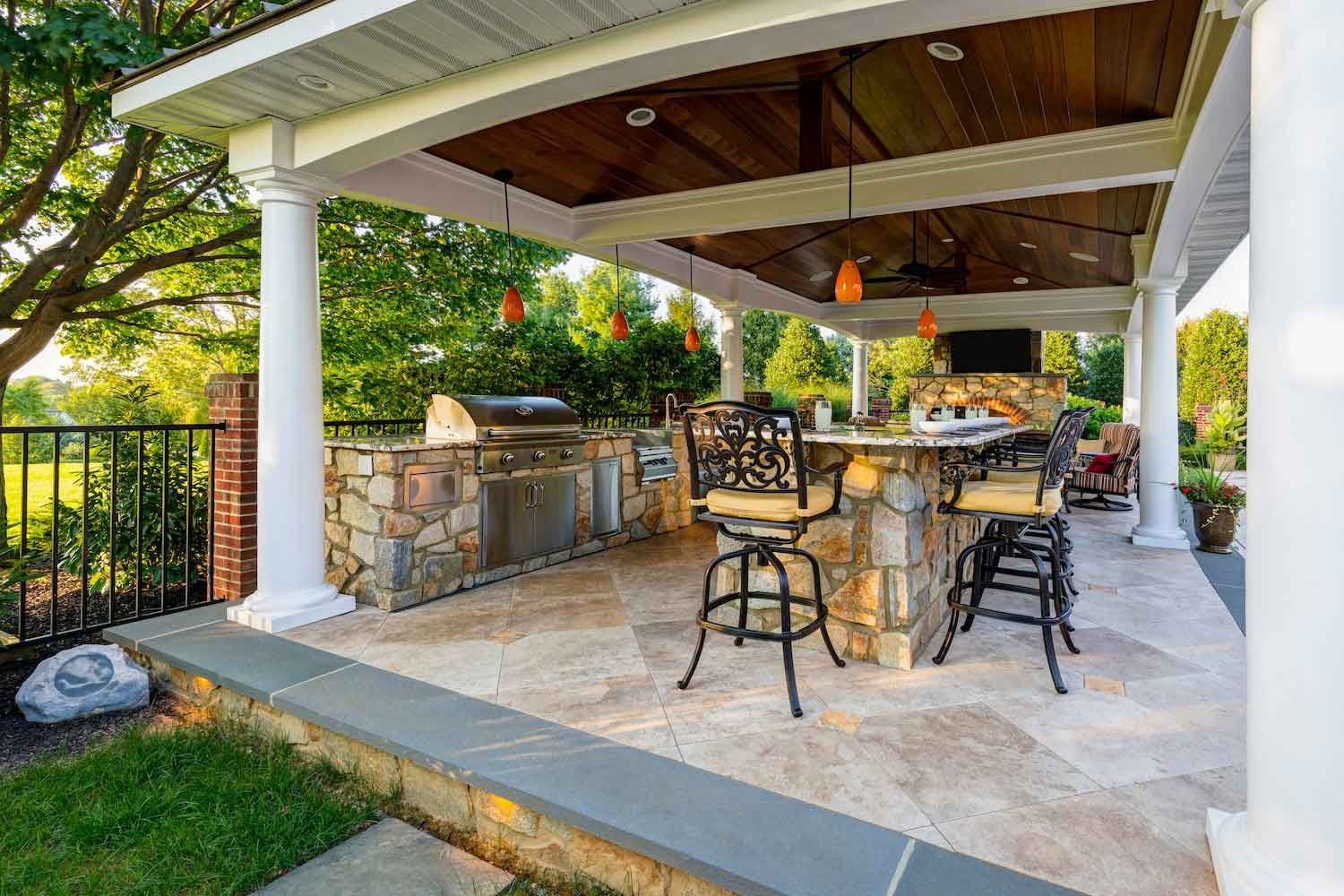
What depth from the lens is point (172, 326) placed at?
307 inches

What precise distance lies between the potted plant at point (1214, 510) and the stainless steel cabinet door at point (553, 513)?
483 centimetres

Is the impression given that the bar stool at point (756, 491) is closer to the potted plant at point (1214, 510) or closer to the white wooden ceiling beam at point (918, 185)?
the white wooden ceiling beam at point (918, 185)

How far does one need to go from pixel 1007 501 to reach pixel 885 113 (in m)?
2.41

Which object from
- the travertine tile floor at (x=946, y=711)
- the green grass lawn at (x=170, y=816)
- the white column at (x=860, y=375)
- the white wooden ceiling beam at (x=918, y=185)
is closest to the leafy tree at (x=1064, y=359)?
the white column at (x=860, y=375)

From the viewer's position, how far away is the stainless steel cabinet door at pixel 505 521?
13.3 ft

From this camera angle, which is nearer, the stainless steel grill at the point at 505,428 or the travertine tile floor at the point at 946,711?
the travertine tile floor at the point at 946,711

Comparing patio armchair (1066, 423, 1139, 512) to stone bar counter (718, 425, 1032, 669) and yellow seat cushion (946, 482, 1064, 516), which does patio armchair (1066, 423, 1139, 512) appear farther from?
stone bar counter (718, 425, 1032, 669)

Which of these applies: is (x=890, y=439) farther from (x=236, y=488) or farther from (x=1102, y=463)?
(x=1102, y=463)

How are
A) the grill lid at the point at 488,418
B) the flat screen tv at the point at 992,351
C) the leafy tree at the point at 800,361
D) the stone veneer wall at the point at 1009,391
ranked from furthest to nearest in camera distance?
the leafy tree at the point at 800,361, the flat screen tv at the point at 992,351, the stone veneer wall at the point at 1009,391, the grill lid at the point at 488,418

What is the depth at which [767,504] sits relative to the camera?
251cm

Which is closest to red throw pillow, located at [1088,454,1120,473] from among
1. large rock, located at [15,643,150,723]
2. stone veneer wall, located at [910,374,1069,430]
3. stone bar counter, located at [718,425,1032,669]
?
stone veneer wall, located at [910,374,1069,430]

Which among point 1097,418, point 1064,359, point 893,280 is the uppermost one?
point 1064,359

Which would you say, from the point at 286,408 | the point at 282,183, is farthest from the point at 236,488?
the point at 282,183

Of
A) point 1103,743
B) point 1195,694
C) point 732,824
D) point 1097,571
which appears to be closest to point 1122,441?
point 1097,571
